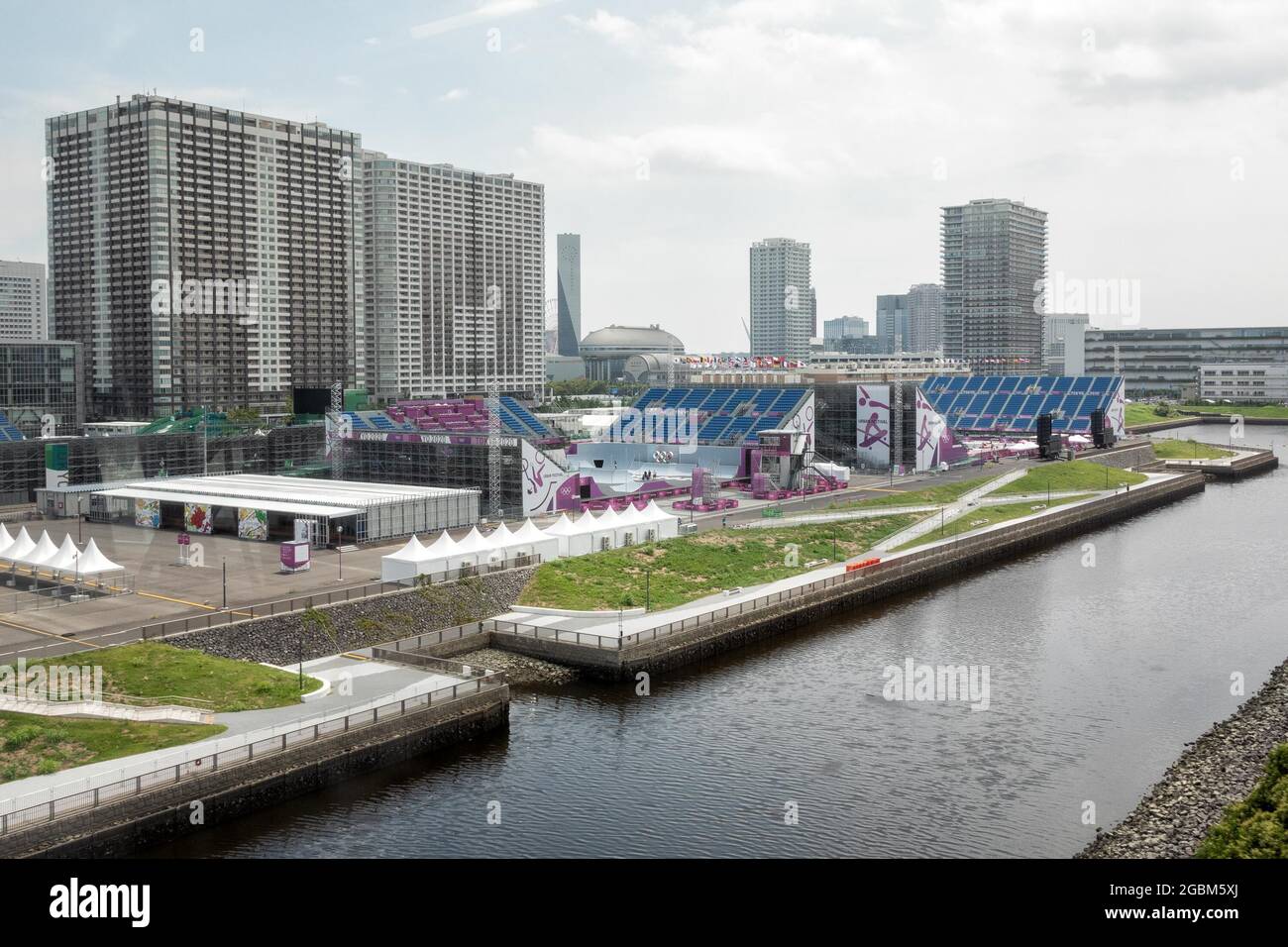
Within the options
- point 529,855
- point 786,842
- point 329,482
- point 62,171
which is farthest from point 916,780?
point 62,171

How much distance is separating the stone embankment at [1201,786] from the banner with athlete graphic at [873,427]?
2518 inches

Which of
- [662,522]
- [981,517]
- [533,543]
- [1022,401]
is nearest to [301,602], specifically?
[533,543]

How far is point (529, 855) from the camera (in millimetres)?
29656

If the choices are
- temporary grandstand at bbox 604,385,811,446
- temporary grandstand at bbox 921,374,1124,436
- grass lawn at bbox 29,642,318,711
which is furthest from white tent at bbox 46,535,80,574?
temporary grandstand at bbox 921,374,1124,436

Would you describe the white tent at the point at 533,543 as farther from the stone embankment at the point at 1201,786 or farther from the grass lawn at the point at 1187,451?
the grass lawn at the point at 1187,451

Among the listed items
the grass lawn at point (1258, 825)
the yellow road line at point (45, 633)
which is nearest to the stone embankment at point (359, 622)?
the yellow road line at point (45, 633)

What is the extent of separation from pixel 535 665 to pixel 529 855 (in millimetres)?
18557

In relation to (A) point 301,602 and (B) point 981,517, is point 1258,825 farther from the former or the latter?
(B) point 981,517

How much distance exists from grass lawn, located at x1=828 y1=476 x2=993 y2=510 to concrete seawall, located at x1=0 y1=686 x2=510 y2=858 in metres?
46.9

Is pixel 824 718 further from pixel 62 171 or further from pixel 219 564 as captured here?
pixel 62 171

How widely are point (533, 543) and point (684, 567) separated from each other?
7952 millimetres

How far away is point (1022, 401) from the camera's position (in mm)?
159875

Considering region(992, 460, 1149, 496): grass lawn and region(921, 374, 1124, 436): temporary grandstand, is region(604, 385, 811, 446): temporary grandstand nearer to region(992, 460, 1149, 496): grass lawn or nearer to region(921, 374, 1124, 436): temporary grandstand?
region(992, 460, 1149, 496): grass lawn

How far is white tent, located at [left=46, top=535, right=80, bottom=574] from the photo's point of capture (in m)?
51.0
